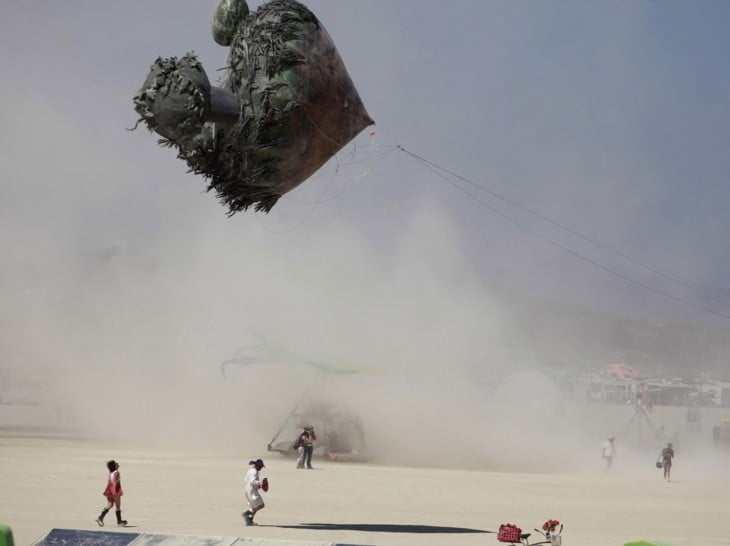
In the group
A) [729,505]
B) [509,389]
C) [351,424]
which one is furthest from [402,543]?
[509,389]

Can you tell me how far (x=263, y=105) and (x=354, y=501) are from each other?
13942 millimetres

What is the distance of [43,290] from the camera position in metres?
64.2

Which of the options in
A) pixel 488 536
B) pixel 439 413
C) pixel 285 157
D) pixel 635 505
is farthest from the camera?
pixel 439 413

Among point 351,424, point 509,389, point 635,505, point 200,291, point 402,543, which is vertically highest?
point 200,291

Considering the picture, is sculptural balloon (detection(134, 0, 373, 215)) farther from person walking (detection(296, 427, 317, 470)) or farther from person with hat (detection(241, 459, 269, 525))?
person walking (detection(296, 427, 317, 470))

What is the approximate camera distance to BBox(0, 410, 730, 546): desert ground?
60.0 ft

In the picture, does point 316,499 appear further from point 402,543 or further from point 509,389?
point 509,389

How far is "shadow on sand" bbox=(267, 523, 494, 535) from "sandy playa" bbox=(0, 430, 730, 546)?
0.05ft

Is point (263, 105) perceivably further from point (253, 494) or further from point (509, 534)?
point (253, 494)

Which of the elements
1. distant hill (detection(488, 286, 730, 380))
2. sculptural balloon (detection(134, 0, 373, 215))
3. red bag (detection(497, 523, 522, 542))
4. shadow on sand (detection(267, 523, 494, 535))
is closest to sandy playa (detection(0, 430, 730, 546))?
shadow on sand (detection(267, 523, 494, 535))

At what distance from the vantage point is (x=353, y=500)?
Result: 23.0m

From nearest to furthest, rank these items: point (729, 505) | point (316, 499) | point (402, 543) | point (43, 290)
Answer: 1. point (402, 543)
2. point (316, 499)
3. point (729, 505)
4. point (43, 290)

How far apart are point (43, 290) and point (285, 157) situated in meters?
56.5

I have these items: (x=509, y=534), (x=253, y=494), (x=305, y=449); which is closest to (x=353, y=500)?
(x=253, y=494)
